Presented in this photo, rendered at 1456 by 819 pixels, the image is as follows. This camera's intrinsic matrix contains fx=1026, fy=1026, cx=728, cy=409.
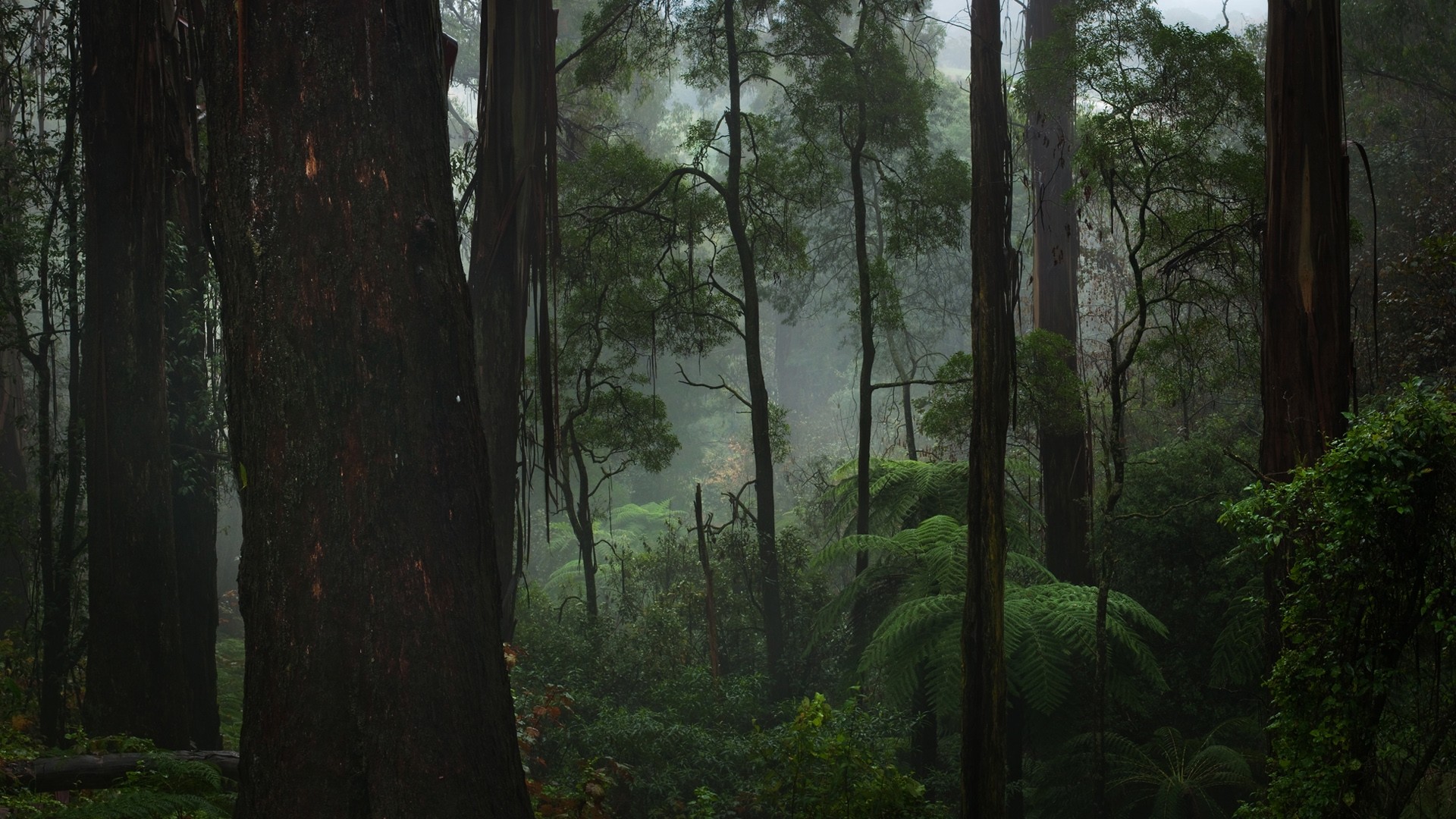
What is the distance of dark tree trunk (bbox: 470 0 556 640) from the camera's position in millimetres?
5805

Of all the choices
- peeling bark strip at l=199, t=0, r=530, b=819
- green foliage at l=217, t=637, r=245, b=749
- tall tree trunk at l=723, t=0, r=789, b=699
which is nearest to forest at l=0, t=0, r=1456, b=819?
peeling bark strip at l=199, t=0, r=530, b=819

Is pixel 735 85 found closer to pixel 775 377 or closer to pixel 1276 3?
pixel 1276 3

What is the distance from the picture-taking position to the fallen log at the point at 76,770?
3.82 metres

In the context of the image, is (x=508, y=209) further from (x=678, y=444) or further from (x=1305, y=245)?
(x=678, y=444)

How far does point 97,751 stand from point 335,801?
2.71 metres

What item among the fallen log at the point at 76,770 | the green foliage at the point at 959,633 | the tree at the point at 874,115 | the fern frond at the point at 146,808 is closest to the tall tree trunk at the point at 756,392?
the tree at the point at 874,115

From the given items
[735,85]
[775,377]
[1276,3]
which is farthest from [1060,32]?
[775,377]

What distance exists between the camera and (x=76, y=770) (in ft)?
12.9

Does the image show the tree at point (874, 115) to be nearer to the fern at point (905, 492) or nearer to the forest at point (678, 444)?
the forest at point (678, 444)

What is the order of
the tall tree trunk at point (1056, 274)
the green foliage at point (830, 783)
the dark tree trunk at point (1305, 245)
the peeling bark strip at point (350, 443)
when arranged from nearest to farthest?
the peeling bark strip at point (350, 443), the green foliage at point (830, 783), the dark tree trunk at point (1305, 245), the tall tree trunk at point (1056, 274)

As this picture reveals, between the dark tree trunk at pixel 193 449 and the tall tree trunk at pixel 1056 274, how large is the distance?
257 inches

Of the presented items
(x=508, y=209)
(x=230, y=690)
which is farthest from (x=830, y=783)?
(x=230, y=690)

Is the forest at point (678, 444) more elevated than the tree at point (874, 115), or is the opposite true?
the tree at point (874, 115)

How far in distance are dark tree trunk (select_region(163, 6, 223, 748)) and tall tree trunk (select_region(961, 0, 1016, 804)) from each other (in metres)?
4.79
